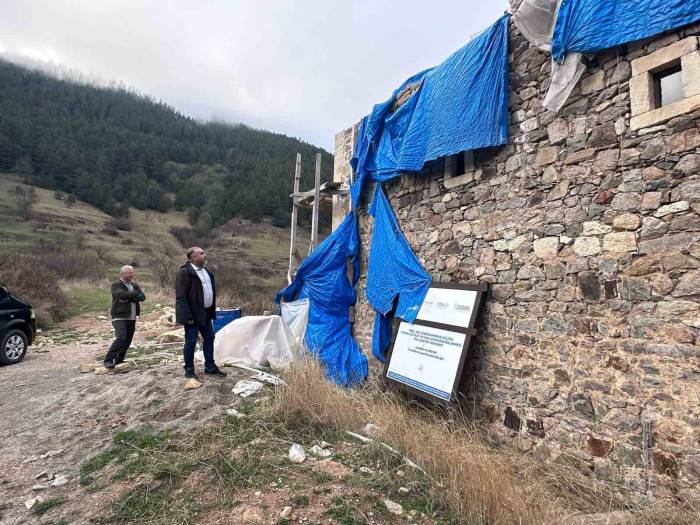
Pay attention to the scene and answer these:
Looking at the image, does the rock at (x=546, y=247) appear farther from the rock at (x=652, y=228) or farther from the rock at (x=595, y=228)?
the rock at (x=652, y=228)

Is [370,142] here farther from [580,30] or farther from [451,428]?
[451,428]

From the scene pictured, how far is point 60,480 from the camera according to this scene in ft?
11.0

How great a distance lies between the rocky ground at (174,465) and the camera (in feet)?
9.47

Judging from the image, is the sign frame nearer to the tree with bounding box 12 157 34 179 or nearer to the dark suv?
the dark suv

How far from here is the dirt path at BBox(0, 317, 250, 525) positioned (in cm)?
319

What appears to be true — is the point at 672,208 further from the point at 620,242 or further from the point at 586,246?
the point at 586,246

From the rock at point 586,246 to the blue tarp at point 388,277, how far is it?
6.65ft

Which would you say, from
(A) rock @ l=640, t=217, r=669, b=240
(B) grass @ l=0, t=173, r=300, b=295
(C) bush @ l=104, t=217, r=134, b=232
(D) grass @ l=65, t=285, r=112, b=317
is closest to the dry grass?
(A) rock @ l=640, t=217, r=669, b=240

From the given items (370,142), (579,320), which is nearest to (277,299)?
(370,142)

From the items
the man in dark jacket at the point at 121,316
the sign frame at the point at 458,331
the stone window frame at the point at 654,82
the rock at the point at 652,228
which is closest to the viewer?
the stone window frame at the point at 654,82

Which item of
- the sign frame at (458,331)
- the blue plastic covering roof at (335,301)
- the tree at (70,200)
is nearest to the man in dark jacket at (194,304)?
the blue plastic covering roof at (335,301)

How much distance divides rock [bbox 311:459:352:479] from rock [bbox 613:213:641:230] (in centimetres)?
310

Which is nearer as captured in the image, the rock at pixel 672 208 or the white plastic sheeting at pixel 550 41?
the rock at pixel 672 208

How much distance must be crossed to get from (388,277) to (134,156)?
54936mm
